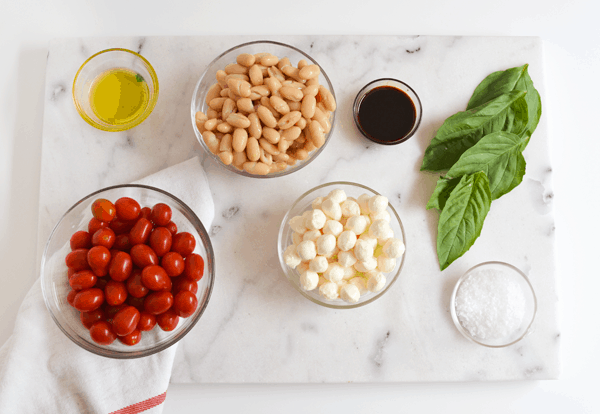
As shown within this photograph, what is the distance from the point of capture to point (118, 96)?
1.15 m

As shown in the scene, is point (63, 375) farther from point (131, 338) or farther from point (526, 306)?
point (526, 306)

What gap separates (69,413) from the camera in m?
1.03

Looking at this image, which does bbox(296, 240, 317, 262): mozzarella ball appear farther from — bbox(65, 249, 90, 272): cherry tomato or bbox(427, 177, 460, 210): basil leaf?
bbox(65, 249, 90, 272): cherry tomato

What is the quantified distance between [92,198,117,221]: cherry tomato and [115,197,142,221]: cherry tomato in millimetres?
12

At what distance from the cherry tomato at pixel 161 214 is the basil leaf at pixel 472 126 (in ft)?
2.10

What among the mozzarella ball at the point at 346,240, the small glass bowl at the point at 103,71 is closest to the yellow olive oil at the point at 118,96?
the small glass bowl at the point at 103,71

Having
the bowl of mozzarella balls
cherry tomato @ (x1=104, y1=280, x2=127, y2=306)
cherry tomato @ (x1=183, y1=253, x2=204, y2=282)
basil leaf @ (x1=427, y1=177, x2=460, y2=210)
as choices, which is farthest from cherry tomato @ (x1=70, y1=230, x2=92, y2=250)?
basil leaf @ (x1=427, y1=177, x2=460, y2=210)

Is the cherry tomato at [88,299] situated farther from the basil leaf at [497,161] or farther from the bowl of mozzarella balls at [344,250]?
the basil leaf at [497,161]

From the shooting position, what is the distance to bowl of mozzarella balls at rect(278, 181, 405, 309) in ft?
3.30

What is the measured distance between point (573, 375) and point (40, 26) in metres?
1.76

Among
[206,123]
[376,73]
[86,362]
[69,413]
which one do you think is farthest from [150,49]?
[69,413]

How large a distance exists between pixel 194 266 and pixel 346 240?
13.3 inches

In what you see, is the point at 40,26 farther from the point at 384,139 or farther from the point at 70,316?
the point at 384,139

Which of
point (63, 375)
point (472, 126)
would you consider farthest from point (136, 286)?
point (472, 126)
